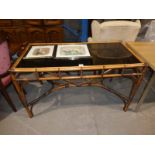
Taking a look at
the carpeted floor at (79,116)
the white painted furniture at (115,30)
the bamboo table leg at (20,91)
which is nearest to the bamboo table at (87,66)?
the bamboo table leg at (20,91)

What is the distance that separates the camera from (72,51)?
4.54ft

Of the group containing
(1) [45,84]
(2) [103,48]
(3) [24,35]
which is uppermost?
(2) [103,48]

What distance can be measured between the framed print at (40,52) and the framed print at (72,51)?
0.08 m

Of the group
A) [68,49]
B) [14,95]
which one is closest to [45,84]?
[14,95]

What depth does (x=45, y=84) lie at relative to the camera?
1.97m

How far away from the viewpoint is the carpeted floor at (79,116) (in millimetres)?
1361

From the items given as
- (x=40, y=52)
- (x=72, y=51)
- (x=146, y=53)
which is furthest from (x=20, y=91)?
(x=146, y=53)

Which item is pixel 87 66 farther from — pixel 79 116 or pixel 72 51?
pixel 79 116

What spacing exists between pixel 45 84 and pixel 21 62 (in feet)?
2.58

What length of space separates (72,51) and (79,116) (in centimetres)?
67

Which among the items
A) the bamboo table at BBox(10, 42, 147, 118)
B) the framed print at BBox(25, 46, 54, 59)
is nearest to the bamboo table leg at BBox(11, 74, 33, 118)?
the bamboo table at BBox(10, 42, 147, 118)

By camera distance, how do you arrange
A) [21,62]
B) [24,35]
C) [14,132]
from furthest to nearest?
[24,35] < [14,132] < [21,62]

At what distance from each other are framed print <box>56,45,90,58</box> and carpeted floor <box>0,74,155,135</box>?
23.7 inches

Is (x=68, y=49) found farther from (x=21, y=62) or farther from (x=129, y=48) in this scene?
(x=129, y=48)
